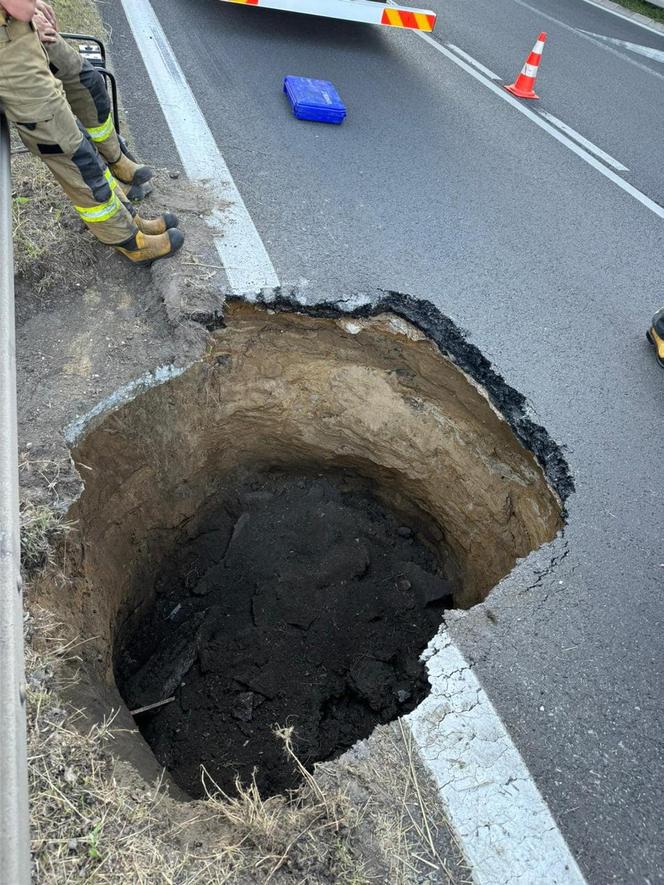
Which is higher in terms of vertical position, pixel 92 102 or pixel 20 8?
pixel 20 8

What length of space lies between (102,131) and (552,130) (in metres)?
4.78

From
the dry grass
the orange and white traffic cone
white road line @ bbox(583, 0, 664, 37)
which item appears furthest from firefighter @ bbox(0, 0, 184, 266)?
white road line @ bbox(583, 0, 664, 37)

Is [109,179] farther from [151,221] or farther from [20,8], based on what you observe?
[20,8]

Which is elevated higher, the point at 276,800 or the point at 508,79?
the point at 508,79

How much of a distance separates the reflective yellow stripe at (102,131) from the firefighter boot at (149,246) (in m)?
0.73

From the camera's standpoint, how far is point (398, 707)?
11.5 ft

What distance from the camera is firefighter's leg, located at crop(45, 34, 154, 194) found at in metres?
3.43

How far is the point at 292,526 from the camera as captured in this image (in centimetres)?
444

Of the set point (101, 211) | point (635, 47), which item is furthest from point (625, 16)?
point (101, 211)

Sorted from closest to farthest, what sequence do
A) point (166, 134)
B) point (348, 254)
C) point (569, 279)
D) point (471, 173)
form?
point (348, 254)
point (569, 279)
point (166, 134)
point (471, 173)

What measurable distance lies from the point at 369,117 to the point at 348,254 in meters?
2.62

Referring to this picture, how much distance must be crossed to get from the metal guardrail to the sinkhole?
1.14 meters

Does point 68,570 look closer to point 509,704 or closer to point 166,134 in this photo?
point 509,704

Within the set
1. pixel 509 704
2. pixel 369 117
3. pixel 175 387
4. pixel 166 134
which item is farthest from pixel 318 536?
pixel 369 117
